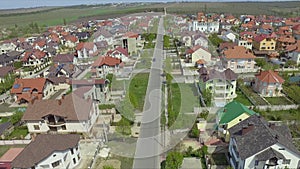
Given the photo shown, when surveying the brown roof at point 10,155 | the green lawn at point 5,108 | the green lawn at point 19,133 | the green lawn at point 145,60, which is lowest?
the brown roof at point 10,155

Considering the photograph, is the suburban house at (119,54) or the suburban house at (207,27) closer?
the suburban house at (119,54)

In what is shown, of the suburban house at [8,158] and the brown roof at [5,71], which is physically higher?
the brown roof at [5,71]

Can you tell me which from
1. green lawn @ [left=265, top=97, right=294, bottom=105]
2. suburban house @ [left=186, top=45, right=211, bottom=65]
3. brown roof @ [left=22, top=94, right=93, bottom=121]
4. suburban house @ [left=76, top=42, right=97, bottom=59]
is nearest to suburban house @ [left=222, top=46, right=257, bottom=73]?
suburban house @ [left=186, top=45, right=211, bottom=65]

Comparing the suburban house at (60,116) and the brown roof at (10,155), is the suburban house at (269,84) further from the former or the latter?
the brown roof at (10,155)

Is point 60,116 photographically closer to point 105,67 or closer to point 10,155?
point 10,155

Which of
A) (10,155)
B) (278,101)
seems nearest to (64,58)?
(10,155)

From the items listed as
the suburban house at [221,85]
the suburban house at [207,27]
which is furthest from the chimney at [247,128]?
the suburban house at [207,27]

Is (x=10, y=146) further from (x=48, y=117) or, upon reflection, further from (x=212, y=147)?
(x=212, y=147)

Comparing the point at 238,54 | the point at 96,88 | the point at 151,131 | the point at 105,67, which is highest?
the point at 238,54
